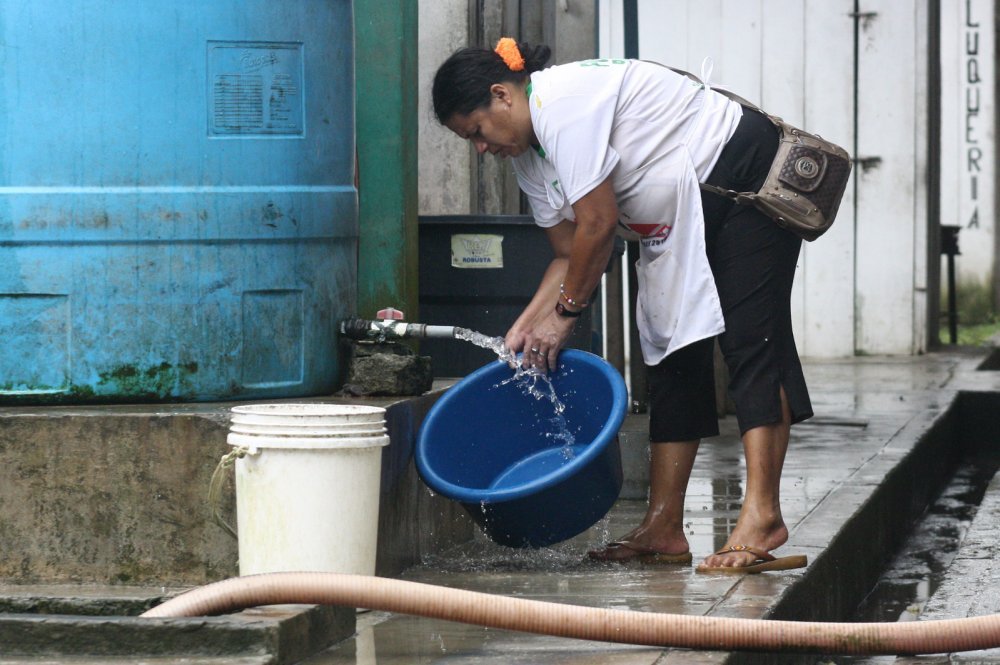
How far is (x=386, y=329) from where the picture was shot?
4598 millimetres

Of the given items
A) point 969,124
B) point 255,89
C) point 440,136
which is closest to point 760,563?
point 255,89

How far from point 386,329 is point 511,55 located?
862 millimetres

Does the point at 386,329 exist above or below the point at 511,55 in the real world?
below

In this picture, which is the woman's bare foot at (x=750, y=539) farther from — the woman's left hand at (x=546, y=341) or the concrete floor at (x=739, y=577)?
the woman's left hand at (x=546, y=341)

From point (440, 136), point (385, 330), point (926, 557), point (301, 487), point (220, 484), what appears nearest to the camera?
point (301, 487)

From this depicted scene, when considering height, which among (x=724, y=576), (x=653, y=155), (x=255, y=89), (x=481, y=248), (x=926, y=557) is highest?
(x=255, y=89)

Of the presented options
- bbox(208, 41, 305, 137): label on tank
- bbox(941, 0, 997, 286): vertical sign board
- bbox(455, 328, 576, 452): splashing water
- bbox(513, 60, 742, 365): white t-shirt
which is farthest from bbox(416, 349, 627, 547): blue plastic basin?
bbox(941, 0, 997, 286): vertical sign board

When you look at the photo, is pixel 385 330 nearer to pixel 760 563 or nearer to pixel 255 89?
pixel 255 89

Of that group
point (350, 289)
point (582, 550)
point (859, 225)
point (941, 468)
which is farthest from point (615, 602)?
point (859, 225)

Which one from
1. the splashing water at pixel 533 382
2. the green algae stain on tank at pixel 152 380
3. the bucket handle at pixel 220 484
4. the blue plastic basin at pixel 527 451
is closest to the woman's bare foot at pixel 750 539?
the blue plastic basin at pixel 527 451

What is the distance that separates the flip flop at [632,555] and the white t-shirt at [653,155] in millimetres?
555

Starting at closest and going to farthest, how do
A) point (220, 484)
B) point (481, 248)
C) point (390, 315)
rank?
point (220, 484) < point (390, 315) < point (481, 248)

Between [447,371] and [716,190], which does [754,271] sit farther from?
[447,371]

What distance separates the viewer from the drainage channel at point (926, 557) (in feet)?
17.1
